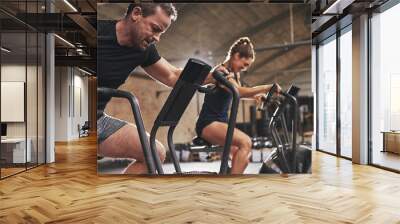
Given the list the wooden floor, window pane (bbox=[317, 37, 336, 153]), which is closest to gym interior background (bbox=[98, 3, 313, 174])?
the wooden floor

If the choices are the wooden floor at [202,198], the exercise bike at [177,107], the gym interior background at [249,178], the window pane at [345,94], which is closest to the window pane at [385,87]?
the gym interior background at [249,178]

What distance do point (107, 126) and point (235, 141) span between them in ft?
6.51

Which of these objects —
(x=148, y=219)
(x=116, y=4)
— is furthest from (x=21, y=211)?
(x=116, y=4)

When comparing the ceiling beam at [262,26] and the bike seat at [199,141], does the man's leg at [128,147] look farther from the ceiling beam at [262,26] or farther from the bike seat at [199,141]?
the ceiling beam at [262,26]

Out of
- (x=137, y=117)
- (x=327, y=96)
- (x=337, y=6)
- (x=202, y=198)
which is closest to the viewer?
(x=202, y=198)

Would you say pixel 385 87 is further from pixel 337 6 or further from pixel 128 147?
pixel 128 147

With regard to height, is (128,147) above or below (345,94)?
below

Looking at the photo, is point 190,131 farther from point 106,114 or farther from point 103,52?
point 103,52

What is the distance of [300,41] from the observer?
6391 mm

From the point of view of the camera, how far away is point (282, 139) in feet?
20.7

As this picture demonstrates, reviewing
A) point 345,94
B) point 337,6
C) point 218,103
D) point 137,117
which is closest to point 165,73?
point 137,117

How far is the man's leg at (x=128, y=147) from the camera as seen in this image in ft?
20.6

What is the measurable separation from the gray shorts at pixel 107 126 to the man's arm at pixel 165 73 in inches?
33.8

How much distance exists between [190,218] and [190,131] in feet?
8.06
